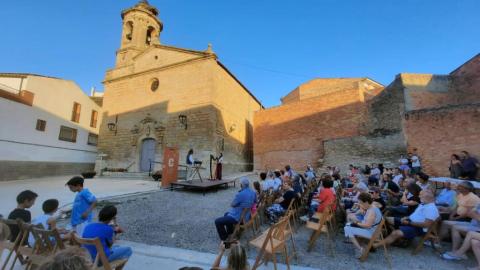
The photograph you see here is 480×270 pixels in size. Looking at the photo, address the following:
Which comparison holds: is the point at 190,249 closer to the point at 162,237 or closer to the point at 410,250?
the point at 162,237

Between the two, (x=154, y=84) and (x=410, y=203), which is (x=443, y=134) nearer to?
(x=410, y=203)

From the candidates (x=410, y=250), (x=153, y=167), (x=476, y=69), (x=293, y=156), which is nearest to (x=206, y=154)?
(x=153, y=167)

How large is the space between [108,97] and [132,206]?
44.5 feet

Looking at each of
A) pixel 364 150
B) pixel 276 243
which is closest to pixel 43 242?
pixel 276 243

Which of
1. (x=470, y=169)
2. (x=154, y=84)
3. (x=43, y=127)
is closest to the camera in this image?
(x=470, y=169)

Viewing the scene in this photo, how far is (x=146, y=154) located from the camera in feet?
49.4

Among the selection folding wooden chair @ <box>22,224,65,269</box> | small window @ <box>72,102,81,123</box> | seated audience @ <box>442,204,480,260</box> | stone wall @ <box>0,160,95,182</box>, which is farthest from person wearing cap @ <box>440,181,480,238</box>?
small window @ <box>72,102,81,123</box>

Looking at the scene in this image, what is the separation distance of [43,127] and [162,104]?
7.78 meters

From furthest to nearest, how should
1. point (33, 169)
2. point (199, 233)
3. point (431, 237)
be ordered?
point (33, 169) → point (199, 233) → point (431, 237)

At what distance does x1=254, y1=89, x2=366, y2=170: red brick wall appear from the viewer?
13306 millimetres

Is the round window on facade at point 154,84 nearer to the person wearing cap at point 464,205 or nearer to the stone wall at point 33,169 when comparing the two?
the stone wall at point 33,169

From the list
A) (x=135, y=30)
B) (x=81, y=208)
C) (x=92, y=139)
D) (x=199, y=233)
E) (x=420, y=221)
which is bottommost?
(x=199, y=233)

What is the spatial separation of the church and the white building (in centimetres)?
256

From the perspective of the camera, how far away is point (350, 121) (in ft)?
43.4
